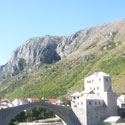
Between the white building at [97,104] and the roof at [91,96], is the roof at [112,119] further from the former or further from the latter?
the roof at [91,96]

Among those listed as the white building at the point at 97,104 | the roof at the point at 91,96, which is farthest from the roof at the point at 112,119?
the roof at the point at 91,96

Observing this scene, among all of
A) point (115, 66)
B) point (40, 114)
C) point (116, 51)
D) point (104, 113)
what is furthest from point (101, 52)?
point (104, 113)

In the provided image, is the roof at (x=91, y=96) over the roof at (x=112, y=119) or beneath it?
over

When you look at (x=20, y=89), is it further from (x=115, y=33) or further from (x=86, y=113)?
(x=86, y=113)

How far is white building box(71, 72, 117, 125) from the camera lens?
5125cm

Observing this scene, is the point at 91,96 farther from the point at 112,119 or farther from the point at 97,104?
the point at 112,119

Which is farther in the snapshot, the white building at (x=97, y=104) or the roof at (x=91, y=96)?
the roof at (x=91, y=96)

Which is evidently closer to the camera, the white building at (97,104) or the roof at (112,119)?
the roof at (112,119)

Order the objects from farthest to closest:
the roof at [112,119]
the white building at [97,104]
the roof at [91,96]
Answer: the roof at [91,96]
the white building at [97,104]
the roof at [112,119]

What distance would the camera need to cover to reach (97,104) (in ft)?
174

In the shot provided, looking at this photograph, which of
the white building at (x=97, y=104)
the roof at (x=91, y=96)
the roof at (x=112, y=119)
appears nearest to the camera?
the roof at (x=112, y=119)

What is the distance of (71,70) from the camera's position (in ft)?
456

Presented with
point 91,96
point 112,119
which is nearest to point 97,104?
point 91,96

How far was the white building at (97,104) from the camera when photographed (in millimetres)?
51250
